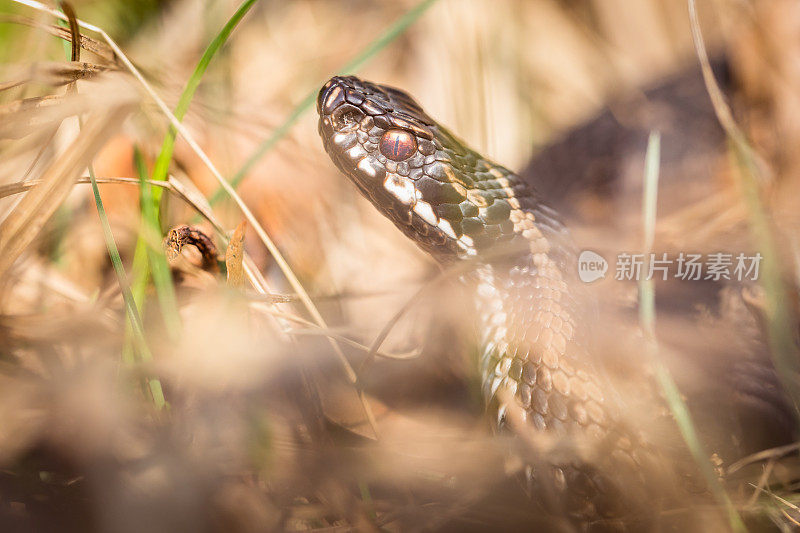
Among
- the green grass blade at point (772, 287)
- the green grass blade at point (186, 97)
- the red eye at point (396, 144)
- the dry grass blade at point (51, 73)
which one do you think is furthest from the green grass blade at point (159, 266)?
the green grass blade at point (772, 287)

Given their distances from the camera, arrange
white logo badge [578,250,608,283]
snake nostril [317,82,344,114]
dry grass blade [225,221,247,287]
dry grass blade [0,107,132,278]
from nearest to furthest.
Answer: dry grass blade [0,107,132,278], dry grass blade [225,221,247,287], snake nostril [317,82,344,114], white logo badge [578,250,608,283]

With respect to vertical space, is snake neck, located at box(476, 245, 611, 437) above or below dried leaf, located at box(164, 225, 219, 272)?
below

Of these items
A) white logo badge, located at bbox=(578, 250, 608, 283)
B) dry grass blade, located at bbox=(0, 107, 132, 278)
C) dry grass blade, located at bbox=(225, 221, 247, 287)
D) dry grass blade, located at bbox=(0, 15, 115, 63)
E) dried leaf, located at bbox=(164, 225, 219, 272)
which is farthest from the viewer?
white logo badge, located at bbox=(578, 250, 608, 283)

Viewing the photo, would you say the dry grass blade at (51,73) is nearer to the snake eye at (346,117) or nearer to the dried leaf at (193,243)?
the dried leaf at (193,243)

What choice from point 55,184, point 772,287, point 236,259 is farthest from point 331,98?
point 772,287

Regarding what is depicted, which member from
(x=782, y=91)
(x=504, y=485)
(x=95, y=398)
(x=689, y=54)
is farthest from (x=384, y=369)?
(x=689, y=54)

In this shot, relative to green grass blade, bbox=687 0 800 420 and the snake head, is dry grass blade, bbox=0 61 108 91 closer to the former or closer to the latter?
the snake head

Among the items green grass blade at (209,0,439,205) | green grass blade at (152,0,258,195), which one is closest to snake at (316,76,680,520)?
green grass blade at (209,0,439,205)
